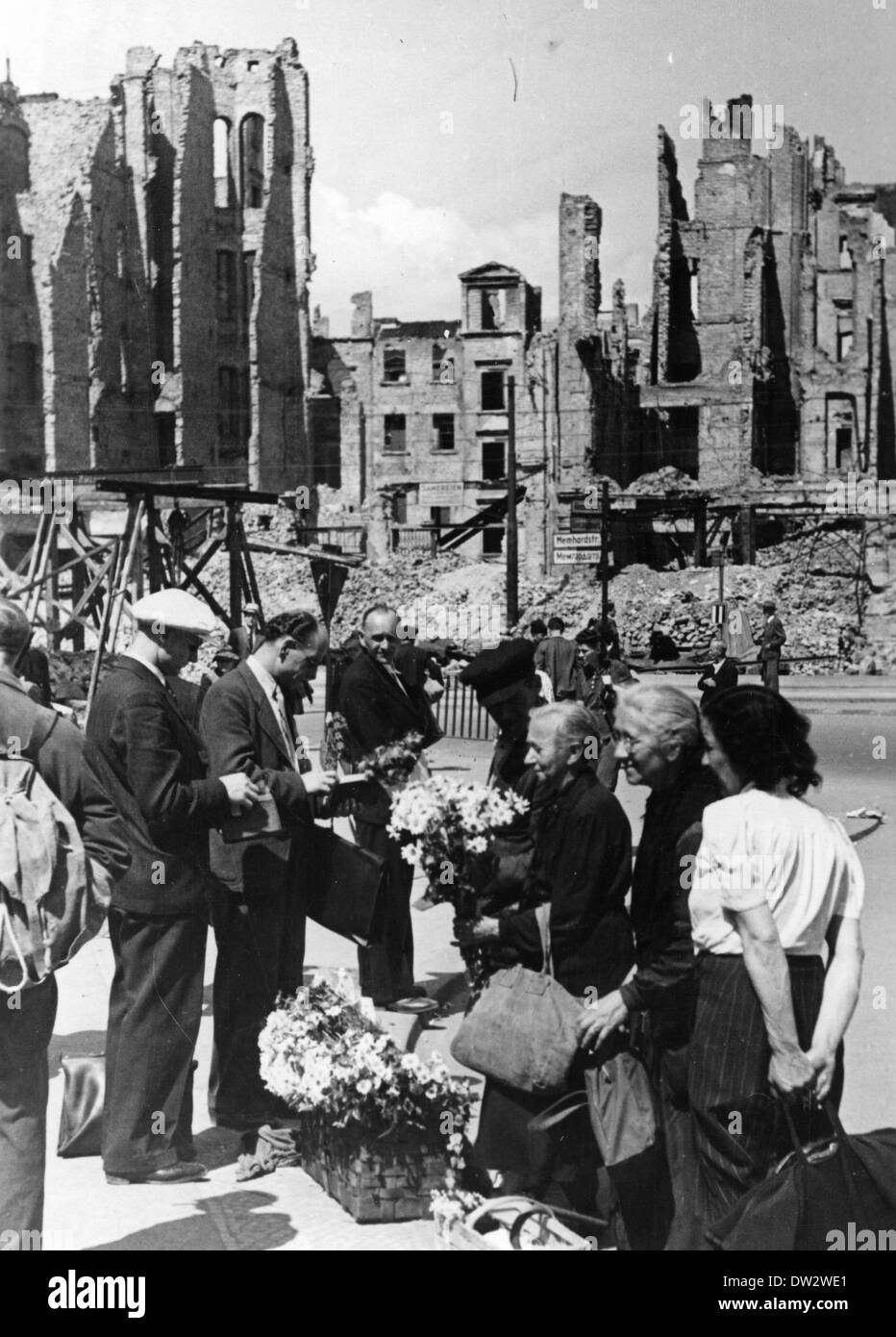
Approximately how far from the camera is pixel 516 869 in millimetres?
5215

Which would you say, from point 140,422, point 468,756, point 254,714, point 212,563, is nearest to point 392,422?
point 140,422

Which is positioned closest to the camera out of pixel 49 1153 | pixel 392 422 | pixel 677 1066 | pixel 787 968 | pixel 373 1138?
pixel 787 968

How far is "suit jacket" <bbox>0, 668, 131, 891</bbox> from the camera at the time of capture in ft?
16.0

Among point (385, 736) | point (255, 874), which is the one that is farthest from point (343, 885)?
point (385, 736)

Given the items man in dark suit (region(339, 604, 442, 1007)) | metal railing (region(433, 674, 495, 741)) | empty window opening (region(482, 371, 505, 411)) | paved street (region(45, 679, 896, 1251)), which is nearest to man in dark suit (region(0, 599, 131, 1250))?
paved street (region(45, 679, 896, 1251))

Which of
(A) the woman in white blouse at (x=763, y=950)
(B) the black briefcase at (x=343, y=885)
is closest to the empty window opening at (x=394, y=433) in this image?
(B) the black briefcase at (x=343, y=885)

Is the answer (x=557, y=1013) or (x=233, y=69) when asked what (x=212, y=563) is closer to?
(x=233, y=69)

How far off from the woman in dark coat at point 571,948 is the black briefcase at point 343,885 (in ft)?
4.02

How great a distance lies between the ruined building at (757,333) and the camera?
56.4 metres

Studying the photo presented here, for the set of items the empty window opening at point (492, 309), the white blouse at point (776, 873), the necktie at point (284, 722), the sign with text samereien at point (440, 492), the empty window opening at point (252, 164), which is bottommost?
the white blouse at point (776, 873)

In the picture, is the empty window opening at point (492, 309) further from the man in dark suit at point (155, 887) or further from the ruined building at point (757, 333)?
the man in dark suit at point (155, 887)

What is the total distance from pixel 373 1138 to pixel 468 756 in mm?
12805

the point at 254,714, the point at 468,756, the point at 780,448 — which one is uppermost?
the point at 780,448

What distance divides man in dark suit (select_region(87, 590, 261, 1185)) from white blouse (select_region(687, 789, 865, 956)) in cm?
193
